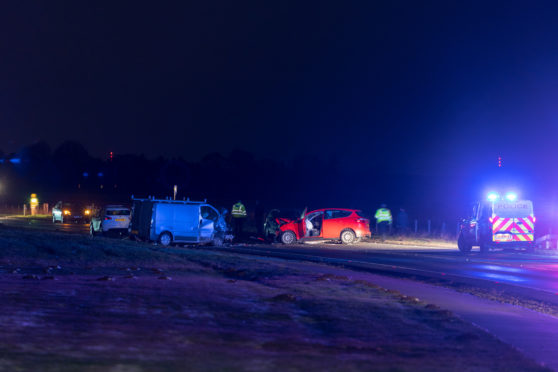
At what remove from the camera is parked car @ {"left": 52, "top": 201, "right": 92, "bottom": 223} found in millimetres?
51719

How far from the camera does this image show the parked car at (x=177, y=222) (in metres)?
26.5

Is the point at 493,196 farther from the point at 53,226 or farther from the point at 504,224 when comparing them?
the point at 53,226

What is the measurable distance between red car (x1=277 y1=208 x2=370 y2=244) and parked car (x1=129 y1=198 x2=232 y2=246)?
4.18m

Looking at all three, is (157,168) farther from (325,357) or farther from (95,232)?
(325,357)

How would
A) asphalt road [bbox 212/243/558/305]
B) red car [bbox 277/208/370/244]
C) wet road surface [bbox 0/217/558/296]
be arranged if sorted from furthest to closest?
red car [bbox 277/208/370/244] < wet road surface [bbox 0/217/558/296] < asphalt road [bbox 212/243/558/305]

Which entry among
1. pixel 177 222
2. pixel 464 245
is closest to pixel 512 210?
pixel 464 245

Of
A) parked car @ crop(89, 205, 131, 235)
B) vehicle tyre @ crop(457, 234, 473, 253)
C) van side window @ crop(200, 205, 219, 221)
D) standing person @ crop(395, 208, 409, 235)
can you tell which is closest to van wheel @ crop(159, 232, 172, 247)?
van side window @ crop(200, 205, 219, 221)

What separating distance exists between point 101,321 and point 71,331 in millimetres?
727

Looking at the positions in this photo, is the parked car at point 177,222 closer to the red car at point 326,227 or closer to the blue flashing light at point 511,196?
the red car at point 326,227

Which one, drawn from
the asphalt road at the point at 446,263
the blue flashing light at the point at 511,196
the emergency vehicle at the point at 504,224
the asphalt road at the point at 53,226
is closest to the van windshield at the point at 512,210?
the emergency vehicle at the point at 504,224

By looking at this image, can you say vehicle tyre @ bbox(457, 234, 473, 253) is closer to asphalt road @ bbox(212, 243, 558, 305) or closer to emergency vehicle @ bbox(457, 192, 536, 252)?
emergency vehicle @ bbox(457, 192, 536, 252)

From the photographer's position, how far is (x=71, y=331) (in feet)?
26.0

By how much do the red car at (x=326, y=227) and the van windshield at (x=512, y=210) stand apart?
6.55 meters

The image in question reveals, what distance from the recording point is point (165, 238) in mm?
26750
